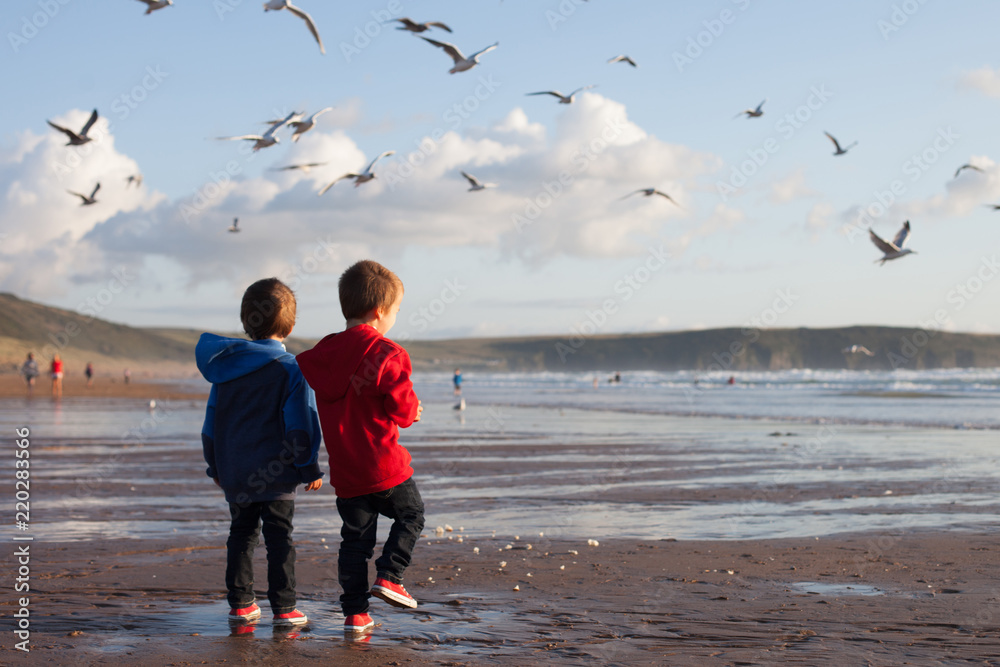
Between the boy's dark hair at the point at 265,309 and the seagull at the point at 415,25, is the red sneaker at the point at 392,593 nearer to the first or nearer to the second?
the boy's dark hair at the point at 265,309

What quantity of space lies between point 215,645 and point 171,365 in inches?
5534

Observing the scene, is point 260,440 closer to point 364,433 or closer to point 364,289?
point 364,433

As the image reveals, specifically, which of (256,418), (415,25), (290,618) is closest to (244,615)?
(290,618)

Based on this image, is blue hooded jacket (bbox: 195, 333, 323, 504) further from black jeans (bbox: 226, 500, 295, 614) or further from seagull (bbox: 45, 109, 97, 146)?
seagull (bbox: 45, 109, 97, 146)

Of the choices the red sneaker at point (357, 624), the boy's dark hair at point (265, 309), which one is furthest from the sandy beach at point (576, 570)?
the boy's dark hair at point (265, 309)

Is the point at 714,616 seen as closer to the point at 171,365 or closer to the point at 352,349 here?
the point at 352,349

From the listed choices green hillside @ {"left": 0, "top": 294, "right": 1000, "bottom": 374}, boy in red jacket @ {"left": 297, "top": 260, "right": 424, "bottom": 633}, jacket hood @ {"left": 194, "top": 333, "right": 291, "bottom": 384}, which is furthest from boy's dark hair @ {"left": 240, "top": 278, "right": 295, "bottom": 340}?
green hillside @ {"left": 0, "top": 294, "right": 1000, "bottom": 374}

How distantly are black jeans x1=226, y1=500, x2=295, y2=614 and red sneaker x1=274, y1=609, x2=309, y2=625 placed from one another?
20mm

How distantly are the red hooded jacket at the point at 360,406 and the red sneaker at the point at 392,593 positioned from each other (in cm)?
47

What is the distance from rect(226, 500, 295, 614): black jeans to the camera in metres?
4.66

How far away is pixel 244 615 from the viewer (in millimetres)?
4648

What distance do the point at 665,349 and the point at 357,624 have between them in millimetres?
193378

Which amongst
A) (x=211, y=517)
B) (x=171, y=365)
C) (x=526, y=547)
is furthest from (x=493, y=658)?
(x=171, y=365)

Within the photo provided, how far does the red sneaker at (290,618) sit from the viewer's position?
4.62 meters
